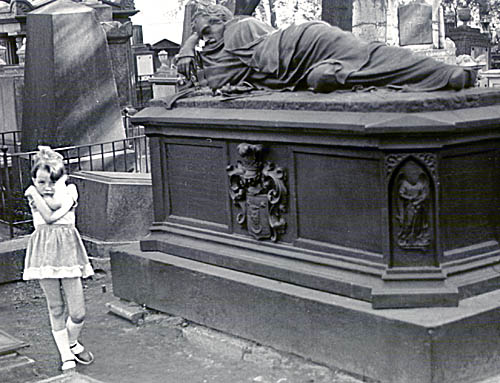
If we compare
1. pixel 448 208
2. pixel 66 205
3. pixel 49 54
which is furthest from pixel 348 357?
pixel 49 54

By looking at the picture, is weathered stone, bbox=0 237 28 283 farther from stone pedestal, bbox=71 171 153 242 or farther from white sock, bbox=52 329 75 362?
white sock, bbox=52 329 75 362

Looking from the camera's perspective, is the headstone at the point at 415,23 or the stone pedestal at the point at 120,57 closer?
the stone pedestal at the point at 120,57

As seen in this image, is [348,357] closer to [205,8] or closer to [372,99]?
[372,99]

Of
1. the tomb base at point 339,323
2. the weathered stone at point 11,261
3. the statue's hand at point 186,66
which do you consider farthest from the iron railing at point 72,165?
the tomb base at point 339,323

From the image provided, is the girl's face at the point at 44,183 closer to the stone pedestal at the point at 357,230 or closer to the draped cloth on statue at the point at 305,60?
the stone pedestal at the point at 357,230

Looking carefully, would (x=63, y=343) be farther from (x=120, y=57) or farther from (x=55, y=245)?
(x=120, y=57)

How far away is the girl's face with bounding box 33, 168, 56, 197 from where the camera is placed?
6.11 m

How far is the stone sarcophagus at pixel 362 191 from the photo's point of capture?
5.53 metres

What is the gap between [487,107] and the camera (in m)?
5.80

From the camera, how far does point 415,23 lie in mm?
24219

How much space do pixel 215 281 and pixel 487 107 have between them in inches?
95.5

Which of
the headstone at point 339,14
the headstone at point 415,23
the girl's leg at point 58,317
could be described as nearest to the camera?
the girl's leg at point 58,317

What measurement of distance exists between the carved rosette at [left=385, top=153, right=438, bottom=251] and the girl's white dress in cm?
229

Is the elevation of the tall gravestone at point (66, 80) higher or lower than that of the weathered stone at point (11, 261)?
higher
